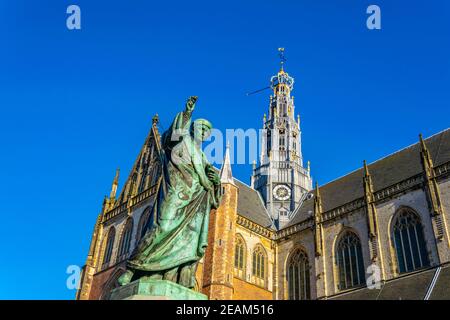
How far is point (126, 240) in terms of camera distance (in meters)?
29.0

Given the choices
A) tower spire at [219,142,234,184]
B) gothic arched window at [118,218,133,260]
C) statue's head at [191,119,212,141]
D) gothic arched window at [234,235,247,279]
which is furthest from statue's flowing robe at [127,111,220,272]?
gothic arched window at [118,218,133,260]

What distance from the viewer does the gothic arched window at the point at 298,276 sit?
92.3 ft

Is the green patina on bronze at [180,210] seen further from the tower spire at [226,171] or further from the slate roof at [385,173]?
the slate roof at [385,173]

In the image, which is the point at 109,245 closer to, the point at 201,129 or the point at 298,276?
the point at 298,276

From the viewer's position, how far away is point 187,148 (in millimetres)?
6250

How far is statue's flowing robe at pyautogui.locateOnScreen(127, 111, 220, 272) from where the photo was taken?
5.33 metres

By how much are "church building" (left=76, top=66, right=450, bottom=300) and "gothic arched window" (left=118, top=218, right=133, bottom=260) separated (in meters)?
0.09

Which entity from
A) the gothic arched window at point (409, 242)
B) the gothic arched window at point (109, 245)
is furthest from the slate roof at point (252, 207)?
the gothic arched window at point (409, 242)

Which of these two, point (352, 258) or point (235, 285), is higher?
point (352, 258)

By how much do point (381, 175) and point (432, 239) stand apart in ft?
23.8

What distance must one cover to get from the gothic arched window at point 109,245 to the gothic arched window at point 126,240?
124 centimetres

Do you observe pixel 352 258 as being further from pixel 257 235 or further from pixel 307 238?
pixel 257 235
